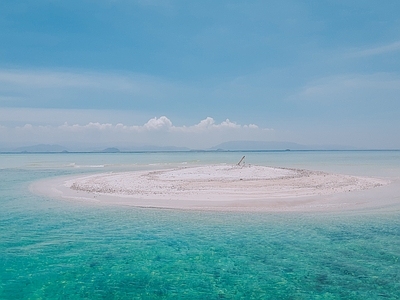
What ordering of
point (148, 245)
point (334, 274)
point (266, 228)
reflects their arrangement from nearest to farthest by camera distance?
point (334, 274) → point (148, 245) → point (266, 228)

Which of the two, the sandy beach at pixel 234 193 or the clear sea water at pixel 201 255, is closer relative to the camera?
the clear sea water at pixel 201 255

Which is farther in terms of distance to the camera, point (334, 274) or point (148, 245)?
point (148, 245)

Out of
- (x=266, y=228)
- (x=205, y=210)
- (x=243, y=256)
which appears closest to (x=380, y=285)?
(x=243, y=256)

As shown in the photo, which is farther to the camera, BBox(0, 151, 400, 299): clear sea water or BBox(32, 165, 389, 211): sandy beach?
BBox(32, 165, 389, 211): sandy beach

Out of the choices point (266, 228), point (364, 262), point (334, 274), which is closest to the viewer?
point (334, 274)

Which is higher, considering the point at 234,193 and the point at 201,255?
the point at 234,193

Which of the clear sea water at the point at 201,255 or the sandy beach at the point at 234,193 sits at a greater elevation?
the sandy beach at the point at 234,193

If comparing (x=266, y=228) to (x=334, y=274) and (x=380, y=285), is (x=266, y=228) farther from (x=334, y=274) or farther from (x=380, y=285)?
(x=380, y=285)

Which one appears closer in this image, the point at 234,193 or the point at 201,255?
the point at 201,255
